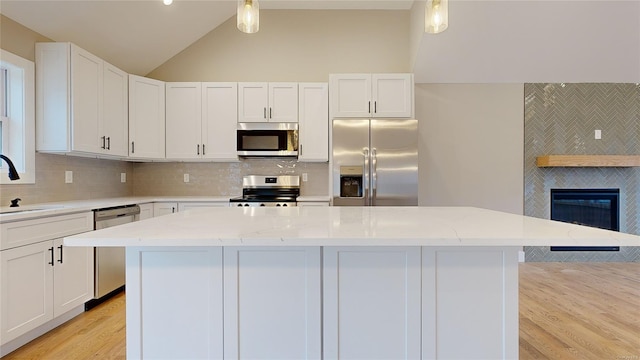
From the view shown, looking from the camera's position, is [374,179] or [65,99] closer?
[65,99]

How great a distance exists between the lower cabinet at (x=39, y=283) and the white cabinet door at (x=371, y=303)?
195 cm

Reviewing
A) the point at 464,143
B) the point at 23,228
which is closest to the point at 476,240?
the point at 23,228

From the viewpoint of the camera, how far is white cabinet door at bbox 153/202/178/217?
3.52 metres

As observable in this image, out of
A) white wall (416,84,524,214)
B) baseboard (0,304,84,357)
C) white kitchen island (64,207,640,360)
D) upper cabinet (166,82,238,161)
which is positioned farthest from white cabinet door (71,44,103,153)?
white wall (416,84,524,214)

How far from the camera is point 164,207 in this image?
11.6 ft

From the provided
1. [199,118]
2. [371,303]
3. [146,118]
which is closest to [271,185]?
[199,118]

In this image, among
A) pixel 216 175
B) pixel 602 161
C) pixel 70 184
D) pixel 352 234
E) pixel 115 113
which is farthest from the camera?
pixel 216 175

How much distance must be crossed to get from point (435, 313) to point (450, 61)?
3.28m

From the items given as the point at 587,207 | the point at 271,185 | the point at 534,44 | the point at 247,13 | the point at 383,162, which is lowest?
the point at 587,207

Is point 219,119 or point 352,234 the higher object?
point 219,119

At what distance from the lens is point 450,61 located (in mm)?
3879

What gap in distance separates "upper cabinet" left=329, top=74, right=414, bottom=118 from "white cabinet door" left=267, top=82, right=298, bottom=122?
46 cm

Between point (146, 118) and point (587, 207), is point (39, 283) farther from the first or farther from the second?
point (587, 207)

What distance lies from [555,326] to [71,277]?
11.6 feet
